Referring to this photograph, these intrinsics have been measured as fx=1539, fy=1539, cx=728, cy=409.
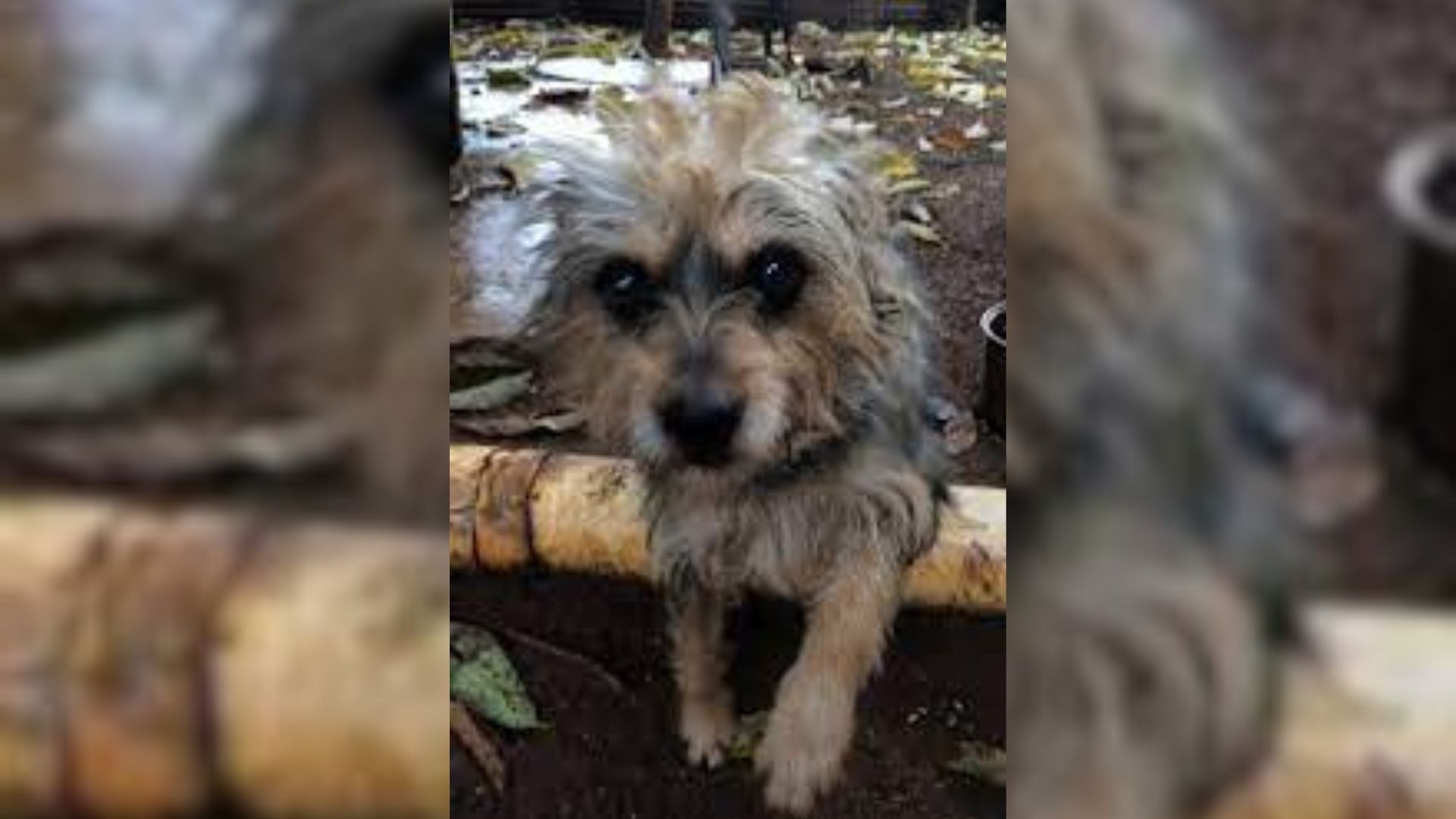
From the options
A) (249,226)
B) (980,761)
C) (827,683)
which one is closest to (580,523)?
(827,683)

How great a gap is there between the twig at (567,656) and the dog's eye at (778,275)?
1.30ft

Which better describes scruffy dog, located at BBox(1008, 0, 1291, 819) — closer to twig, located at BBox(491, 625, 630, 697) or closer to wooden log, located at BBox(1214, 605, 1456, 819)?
wooden log, located at BBox(1214, 605, 1456, 819)

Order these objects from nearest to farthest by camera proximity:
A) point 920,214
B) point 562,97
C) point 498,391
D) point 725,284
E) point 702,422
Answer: point 702,422 < point 725,284 < point 498,391 < point 920,214 < point 562,97

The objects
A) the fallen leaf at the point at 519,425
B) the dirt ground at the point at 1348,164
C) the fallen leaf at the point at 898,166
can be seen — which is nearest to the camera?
the dirt ground at the point at 1348,164

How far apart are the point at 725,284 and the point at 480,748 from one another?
17.3 inches

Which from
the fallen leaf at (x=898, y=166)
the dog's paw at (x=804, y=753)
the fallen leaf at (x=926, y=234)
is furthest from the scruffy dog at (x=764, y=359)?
the fallen leaf at (x=926, y=234)

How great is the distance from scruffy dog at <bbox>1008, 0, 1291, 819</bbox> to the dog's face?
0.75 meters

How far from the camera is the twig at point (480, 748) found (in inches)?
47.6

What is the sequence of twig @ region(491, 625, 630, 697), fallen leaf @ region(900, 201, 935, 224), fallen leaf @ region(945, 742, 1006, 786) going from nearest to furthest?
fallen leaf @ region(945, 742, 1006, 786), twig @ region(491, 625, 630, 697), fallen leaf @ region(900, 201, 935, 224)

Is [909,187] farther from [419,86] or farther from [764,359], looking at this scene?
[419,86]

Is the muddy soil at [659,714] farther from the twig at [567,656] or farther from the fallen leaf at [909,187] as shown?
the fallen leaf at [909,187]

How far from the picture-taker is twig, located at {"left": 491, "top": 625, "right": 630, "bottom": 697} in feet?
4.79

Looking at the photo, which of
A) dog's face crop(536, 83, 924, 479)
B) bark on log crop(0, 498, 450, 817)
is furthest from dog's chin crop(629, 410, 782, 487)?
bark on log crop(0, 498, 450, 817)

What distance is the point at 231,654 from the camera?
478mm
